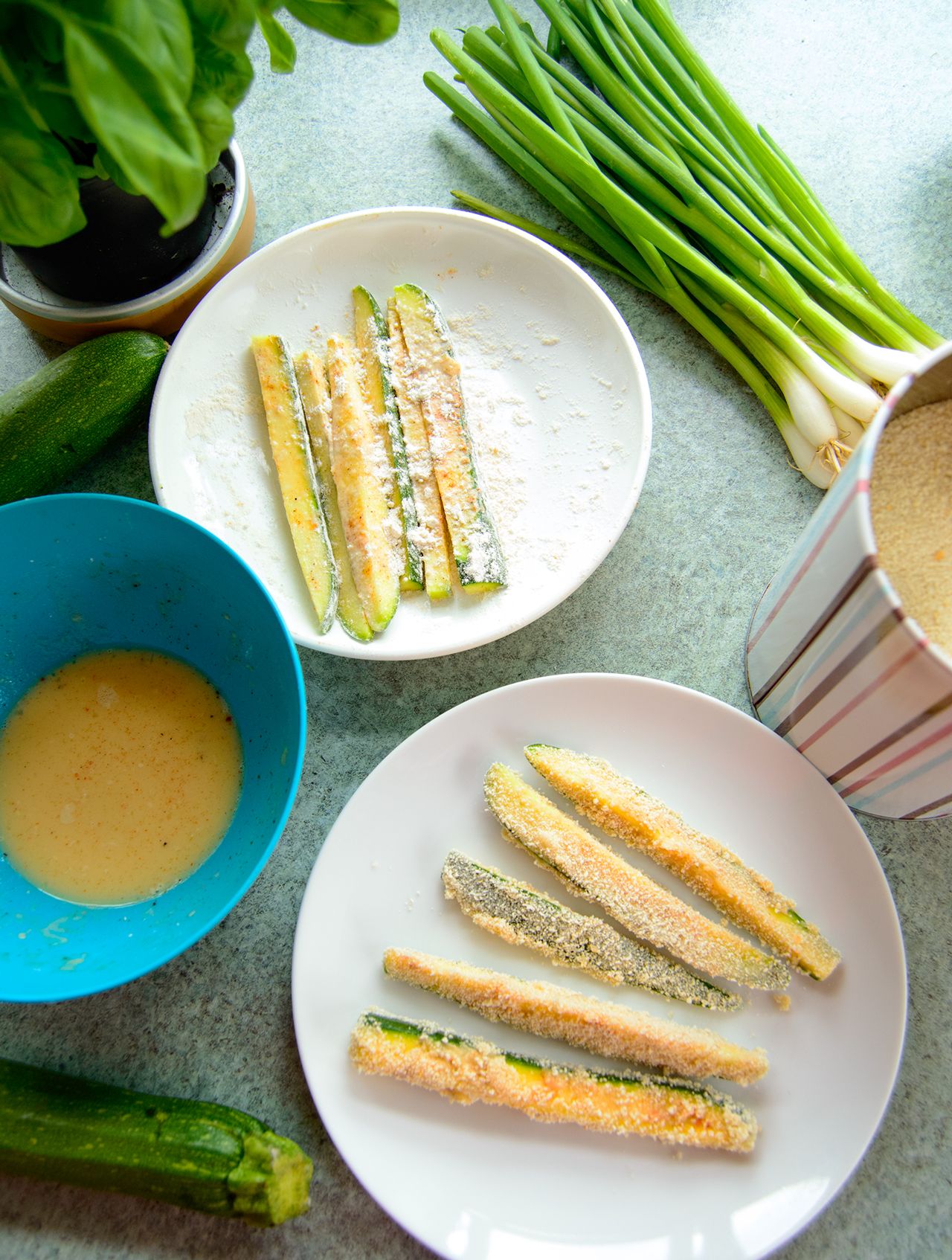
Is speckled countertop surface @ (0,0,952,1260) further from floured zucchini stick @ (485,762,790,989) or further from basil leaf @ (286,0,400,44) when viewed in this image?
basil leaf @ (286,0,400,44)

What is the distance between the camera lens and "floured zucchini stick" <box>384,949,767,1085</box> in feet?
2.85

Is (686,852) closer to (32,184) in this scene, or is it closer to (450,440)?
(450,440)

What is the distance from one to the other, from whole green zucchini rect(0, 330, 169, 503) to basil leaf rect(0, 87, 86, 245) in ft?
1.04

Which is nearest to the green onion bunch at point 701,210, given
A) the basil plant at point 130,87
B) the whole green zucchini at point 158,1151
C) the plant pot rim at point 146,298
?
the plant pot rim at point 146,298

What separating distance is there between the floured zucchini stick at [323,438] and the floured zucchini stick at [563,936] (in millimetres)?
371

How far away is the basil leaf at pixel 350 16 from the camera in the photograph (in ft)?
2.42

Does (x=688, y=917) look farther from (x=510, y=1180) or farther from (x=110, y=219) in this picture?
(x=110, y=219)

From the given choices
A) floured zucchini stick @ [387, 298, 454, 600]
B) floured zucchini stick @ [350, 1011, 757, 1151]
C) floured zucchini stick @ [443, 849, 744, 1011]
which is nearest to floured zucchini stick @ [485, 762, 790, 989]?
floured zucchini stick @ [443, 849, 744, 1011]

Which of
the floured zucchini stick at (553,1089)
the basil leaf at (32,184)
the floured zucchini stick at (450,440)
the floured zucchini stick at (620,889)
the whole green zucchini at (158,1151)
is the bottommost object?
the whole green zucchini at (158,1151)

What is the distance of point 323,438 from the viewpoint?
3.48 feet

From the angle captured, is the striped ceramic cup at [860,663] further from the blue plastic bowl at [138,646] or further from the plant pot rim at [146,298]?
the plant pot rim at [146,298]

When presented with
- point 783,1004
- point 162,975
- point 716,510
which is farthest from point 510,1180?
point 716,510

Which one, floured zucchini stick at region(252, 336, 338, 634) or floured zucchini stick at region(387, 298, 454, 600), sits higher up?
floured zucchini stick at region(387, 298, 454, 600)

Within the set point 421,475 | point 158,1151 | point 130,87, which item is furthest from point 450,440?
point 158,1151
